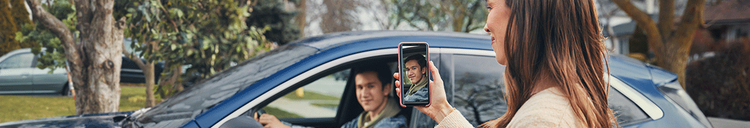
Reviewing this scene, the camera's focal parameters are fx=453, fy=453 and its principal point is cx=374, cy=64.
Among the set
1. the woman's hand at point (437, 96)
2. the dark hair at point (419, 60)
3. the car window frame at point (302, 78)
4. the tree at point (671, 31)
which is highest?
the dark hair at point (419, 60)

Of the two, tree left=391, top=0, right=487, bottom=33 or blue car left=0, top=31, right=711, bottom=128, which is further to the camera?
tree left=391, top=0, right=487, bottom=33

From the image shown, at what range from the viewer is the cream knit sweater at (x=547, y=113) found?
0.84m

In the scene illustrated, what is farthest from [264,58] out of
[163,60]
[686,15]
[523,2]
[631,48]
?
[631,48]

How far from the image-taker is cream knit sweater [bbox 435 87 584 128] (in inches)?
33.3

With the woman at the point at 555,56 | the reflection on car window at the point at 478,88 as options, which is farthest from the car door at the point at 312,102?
the woman at the point at 555,56

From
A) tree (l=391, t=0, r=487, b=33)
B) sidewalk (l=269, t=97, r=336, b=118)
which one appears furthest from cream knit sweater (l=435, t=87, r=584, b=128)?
tree (l=391, t=0, r=487, b=33)

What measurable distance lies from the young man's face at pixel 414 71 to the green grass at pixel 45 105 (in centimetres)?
503

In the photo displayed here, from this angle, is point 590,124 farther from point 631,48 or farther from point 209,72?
point 631,48

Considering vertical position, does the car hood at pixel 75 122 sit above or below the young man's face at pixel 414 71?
below

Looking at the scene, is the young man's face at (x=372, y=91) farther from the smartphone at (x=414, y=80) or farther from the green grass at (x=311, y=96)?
the green grass at (x=311, y=96)

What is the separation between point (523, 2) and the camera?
3.09ft

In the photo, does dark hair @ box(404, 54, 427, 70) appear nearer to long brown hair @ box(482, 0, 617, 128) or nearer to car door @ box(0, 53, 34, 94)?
long brown hair @ box(482, 0, 617, 128)

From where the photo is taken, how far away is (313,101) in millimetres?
11805

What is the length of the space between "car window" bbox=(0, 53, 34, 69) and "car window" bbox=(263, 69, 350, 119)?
381 centimetres
